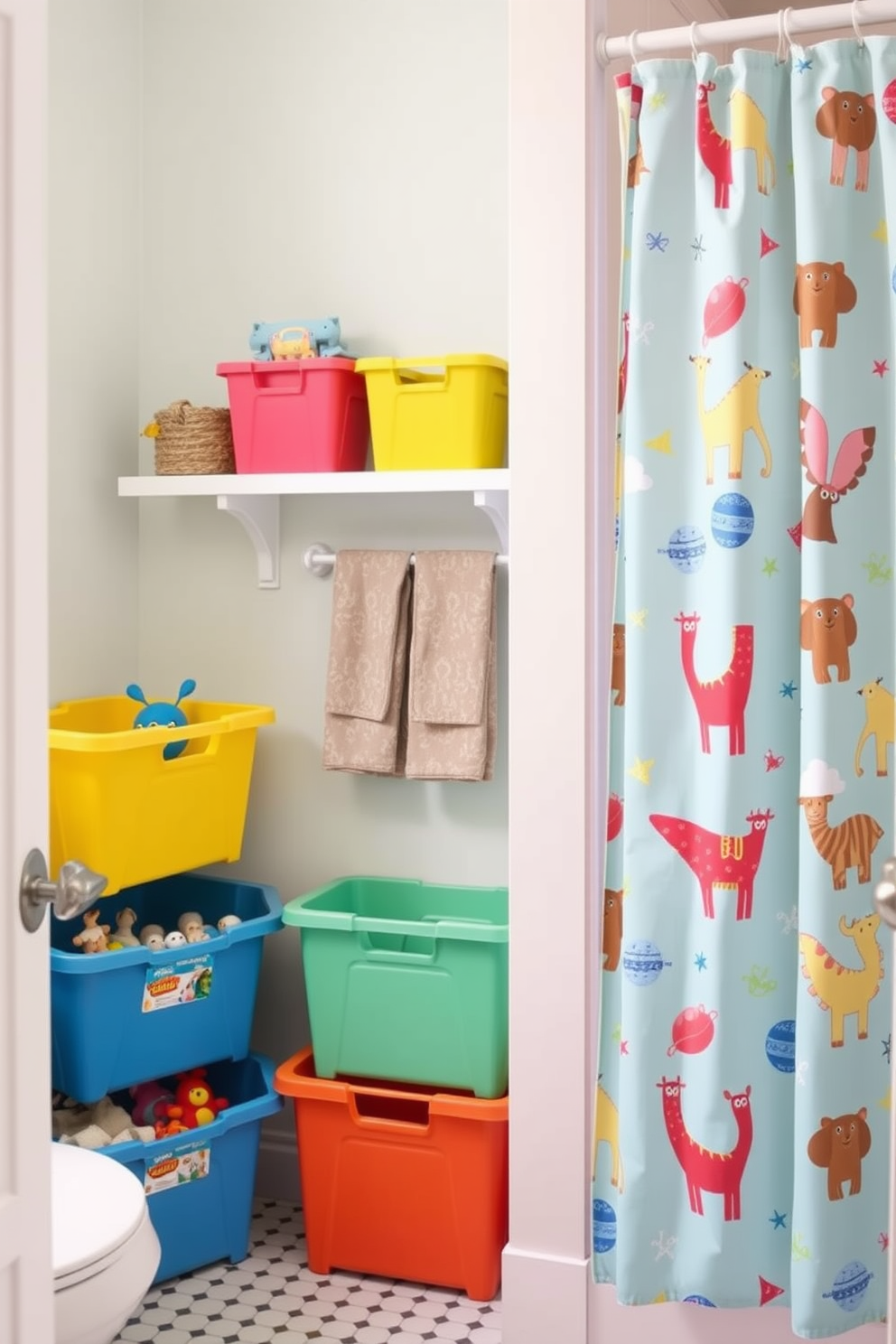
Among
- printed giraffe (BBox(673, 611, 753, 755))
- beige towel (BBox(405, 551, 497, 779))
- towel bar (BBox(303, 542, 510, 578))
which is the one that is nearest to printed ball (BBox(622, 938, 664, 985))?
printed giraffe (BBox(673, 611, 753, 755))

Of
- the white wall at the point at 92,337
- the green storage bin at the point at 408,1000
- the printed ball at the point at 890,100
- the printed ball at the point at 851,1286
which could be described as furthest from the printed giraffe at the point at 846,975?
the white wall at the point at 92,337

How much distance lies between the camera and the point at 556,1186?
228cm

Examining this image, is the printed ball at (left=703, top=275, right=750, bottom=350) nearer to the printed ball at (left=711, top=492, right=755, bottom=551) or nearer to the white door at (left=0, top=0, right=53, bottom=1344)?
the printed ball at (left=711, top=492, right=755, bottom=551)

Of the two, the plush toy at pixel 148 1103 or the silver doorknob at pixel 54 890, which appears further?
the plush toy at pixel 148 1103

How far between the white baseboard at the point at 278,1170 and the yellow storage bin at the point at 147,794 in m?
0.69

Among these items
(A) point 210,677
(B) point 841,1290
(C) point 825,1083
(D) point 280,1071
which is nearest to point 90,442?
(A) point 210,677

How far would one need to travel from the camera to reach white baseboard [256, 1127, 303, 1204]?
118 inches

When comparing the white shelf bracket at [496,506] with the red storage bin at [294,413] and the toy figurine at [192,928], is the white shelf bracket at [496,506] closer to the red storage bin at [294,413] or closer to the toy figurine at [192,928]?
the red storage bin at [294,413]

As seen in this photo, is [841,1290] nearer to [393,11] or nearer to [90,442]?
[90,442]

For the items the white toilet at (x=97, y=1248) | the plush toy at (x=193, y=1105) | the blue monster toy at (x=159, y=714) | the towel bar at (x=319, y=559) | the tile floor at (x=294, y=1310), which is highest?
the towel bar at (x=319, y=559)

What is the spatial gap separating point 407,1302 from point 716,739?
125 cm

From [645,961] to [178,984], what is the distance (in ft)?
3.05

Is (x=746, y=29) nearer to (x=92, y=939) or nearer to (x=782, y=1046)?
(x=782, y=1046)

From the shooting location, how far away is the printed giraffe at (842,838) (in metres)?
1.94
